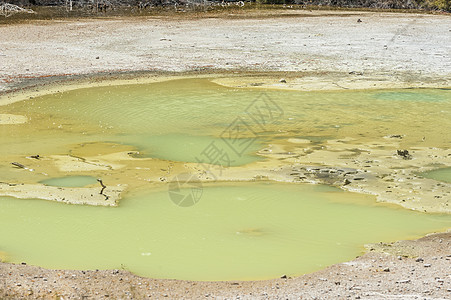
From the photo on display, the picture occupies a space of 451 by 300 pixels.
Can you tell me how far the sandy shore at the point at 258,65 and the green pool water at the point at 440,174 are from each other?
2.35 metres

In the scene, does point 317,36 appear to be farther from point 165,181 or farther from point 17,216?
point 17,216

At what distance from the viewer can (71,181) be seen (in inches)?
363

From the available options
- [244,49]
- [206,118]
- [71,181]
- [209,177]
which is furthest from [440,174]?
[244,49]

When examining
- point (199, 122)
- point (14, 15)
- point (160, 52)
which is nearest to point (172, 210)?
point (199, 122)

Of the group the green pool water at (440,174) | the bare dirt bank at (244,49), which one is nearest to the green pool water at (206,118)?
the green pool water at (440,174)

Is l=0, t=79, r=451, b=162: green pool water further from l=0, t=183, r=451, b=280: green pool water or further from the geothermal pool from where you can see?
l=0, t=183, r=451, b=280: green pool water

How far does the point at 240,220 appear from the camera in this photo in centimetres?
776

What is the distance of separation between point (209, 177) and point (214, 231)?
6.96 feet

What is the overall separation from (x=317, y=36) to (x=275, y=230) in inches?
711

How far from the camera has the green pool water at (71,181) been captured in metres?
9.08

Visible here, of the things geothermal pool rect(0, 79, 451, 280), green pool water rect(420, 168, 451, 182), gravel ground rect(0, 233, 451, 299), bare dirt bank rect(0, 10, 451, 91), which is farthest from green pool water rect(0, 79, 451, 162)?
gravel ground rect(0, 233, 451, 299)

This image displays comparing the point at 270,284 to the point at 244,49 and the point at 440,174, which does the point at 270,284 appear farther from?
the point at 244,49

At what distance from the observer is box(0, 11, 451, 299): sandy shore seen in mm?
5789

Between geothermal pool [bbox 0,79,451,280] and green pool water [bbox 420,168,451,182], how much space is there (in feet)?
0.22
